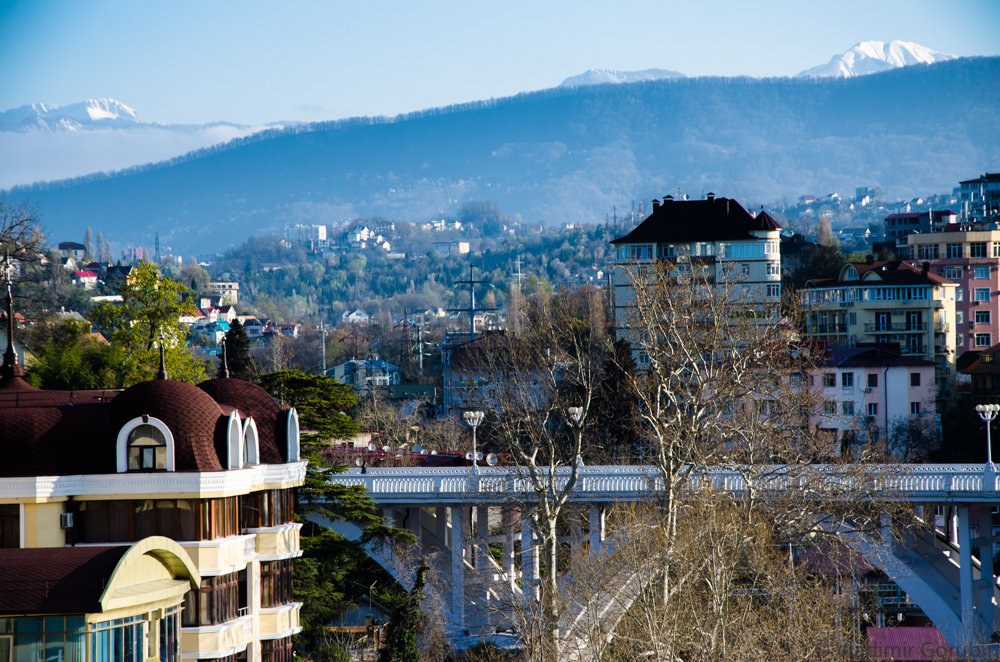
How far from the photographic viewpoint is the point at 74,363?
172ft

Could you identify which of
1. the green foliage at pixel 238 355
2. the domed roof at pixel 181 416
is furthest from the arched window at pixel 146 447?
the green foliage at pixel 238 355

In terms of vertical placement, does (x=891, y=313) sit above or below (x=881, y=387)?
above

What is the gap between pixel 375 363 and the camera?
138 meters

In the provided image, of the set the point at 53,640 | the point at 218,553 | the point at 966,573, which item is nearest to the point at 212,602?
the point at 218,553

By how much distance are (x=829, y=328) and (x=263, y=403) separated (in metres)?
69.5

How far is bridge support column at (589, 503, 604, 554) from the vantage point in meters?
47.0

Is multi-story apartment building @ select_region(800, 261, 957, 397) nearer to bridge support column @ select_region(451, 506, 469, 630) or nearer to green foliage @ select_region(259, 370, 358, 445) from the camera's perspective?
bridge support column @ select_region(451, 506, 469, 630)

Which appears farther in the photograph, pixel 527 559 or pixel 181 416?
pixel 527 559

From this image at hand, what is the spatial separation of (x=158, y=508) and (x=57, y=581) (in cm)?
578

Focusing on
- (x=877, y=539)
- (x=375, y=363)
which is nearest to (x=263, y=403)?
(x=877, y=539)

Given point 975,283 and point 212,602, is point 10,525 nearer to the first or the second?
point 212,602

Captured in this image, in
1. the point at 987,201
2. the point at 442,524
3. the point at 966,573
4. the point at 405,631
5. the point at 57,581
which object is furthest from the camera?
the point at 987,201

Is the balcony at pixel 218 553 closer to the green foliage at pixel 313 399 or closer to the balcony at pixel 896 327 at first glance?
the green foliage at pixel 313 399

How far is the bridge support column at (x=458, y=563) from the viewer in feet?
158
